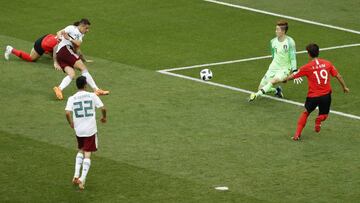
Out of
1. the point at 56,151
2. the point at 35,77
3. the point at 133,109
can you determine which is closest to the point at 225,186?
the point at 56,151

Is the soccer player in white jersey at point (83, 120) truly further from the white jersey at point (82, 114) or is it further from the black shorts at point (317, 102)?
the black shorts at point (317, 102)

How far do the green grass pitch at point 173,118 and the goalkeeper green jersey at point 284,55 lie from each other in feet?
2.92

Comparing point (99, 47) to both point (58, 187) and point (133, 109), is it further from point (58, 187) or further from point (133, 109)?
point (58, 187)

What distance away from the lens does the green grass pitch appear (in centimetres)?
1909

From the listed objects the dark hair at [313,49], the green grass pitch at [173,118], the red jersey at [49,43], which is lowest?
the green grass pitch at [173,118]

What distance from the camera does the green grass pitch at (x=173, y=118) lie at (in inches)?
752

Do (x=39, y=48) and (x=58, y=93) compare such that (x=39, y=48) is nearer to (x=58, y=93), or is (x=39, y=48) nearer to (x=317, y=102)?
(x=58, y=93)

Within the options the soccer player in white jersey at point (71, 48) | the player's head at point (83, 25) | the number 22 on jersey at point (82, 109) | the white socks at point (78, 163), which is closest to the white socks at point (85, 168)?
the white socks at point (78, 163)

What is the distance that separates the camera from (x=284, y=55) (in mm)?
25250

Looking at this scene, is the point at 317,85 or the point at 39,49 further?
the point at 39,49

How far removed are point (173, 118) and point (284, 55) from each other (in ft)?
11.6

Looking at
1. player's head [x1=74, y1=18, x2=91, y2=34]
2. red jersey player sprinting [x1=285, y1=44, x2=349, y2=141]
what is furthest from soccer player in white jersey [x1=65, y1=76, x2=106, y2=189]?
player's head [x1=74, y1=18, x2=91, y2=34]

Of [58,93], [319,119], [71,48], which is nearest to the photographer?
[319,119]

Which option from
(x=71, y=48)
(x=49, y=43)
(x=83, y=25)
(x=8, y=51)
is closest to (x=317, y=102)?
(x=83, y=25)
